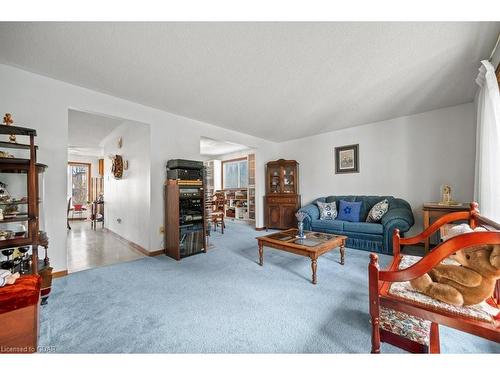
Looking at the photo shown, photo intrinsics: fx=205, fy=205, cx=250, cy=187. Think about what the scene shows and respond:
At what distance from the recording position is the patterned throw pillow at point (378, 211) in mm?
3537

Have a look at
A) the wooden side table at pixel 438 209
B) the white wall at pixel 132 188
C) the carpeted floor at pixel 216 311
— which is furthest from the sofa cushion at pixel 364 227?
the white wall at pixel 132 188

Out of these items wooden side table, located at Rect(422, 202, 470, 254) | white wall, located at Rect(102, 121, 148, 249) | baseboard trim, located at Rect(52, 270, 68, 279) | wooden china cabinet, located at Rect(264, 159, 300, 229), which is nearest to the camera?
baseboard trim, located at Rect(52, 270, 68, 279)

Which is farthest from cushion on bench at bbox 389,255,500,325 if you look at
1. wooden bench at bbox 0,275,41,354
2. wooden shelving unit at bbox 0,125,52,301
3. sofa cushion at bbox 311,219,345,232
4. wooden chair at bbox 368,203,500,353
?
wooden shelving unit at bbox 0,125,52,301

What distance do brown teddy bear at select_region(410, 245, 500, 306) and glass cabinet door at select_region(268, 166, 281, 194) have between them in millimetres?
4235

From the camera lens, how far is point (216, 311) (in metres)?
1.72

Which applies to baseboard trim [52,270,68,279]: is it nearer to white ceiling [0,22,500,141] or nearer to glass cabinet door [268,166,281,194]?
white ceiling [0,22,500,141]

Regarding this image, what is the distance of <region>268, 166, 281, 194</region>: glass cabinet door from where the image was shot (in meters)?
5.29

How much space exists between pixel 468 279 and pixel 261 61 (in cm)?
237

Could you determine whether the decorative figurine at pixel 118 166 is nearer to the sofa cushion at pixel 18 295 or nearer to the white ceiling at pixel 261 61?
the white ceiling at pixel 261 61

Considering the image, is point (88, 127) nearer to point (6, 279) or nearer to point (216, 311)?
point (6, 279)

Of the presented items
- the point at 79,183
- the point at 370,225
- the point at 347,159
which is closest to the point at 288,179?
the point at 347,159
